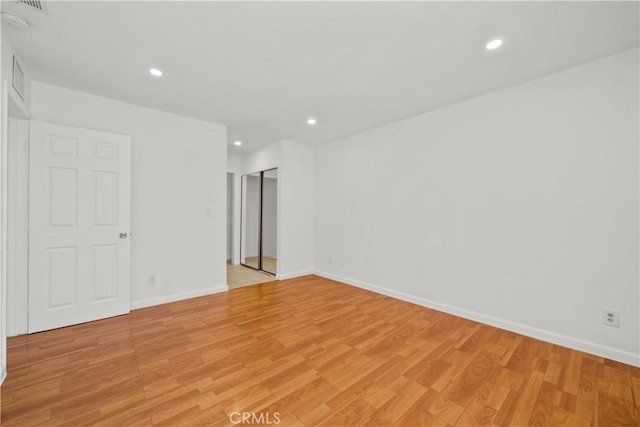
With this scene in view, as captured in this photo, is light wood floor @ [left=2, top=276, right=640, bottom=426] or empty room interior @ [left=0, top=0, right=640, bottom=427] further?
empty room interior @ [left=0, top=0, right=640, bottom=427]

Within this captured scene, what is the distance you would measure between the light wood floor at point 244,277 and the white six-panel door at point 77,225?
1.64 m

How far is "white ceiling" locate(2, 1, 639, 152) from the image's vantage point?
172cm

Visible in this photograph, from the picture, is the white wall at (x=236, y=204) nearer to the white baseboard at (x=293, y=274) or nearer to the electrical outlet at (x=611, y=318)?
the white baseboard at (x=293, y=274)

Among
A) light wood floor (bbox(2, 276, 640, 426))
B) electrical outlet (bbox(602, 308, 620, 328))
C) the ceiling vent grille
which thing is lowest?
light wood floor (bbox(2, 276, 640, 426))

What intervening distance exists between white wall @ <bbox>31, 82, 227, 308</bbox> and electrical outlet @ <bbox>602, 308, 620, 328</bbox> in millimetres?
4360

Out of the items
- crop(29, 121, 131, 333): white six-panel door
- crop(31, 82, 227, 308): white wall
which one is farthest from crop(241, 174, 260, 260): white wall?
crop(29, 121, 131, 333): white six-panel door

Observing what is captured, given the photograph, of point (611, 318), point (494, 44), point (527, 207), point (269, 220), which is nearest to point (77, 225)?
point (269, 220)

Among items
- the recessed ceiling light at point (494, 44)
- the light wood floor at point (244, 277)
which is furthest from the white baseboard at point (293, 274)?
the recessed ceiling light at point (494, 44)

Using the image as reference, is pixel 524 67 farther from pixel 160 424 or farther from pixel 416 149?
pixel 160 424

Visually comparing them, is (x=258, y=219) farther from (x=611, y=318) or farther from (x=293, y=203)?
(x=611, y=318)

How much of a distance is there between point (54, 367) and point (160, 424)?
4.26 feet

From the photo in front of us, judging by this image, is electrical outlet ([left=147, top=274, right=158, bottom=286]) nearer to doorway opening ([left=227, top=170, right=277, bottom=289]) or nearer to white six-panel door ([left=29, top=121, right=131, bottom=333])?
white six-panel door ([left=29, top=121, right=131, bottom=333])

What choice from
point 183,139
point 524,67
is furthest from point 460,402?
point 183,139

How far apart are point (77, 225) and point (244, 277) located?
8.48 feet
